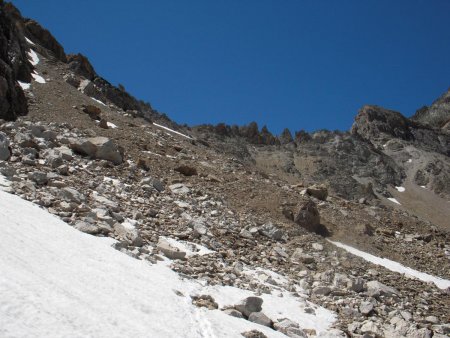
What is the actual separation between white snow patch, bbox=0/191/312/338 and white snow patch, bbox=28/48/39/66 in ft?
127

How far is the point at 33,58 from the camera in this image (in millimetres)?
48281

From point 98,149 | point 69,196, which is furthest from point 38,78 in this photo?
point 69,196

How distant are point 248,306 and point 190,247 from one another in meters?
4.06

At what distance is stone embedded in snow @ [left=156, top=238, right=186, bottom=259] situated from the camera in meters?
13.2

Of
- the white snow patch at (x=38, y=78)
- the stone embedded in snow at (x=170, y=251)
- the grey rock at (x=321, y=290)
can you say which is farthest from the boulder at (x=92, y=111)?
the grey rock at (x=321, y=290)

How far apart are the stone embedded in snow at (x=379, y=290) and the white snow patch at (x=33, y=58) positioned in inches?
1668

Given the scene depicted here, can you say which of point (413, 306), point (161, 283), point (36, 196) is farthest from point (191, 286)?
point (413, 306)

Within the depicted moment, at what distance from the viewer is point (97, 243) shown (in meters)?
11.7

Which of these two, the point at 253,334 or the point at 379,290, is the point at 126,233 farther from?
the point at 379,290

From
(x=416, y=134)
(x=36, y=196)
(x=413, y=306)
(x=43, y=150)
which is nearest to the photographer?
(x=36, y=196)

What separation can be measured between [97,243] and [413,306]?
11219 millimetres

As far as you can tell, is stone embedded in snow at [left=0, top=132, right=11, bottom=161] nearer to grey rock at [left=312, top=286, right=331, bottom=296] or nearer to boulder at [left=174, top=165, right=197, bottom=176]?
boulder at [left=174, top=165, right=197, bottom=176]

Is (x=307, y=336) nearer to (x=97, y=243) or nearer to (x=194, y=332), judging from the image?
(x=194, y=332)

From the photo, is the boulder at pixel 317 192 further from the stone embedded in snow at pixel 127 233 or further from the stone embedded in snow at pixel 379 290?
the stone embedded in snow at pixel 127 233
